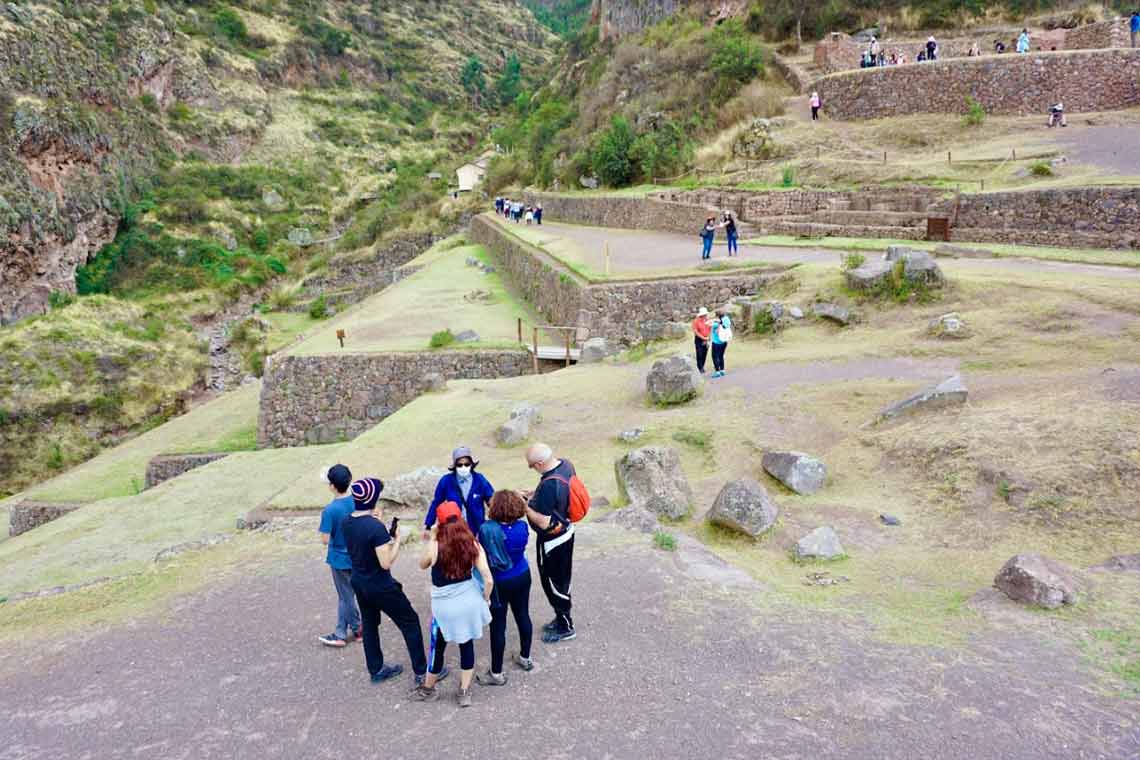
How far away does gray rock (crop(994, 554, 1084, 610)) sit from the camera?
17.4ft

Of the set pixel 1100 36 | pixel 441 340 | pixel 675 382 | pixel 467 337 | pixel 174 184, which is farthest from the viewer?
pixel 174 184

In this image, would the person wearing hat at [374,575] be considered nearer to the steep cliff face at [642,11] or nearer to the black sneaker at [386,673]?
the black sneaker at [386,673]

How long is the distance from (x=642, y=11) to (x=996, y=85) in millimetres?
36790

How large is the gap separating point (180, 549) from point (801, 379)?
8.74 meters

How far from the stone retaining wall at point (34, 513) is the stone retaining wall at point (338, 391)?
13.8 feet

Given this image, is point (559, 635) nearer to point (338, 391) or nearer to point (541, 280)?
point (338, 391)

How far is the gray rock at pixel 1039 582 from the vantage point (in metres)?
5.30

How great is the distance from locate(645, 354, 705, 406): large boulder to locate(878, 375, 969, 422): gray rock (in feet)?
9.71

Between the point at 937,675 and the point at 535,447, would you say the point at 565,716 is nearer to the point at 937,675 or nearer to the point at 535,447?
the point at 535,447

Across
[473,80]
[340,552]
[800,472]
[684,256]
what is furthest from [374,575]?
[473,80]

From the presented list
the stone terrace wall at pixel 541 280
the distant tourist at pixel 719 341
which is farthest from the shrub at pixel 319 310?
the distant tourist at pixel 719 341

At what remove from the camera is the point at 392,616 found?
4762mm

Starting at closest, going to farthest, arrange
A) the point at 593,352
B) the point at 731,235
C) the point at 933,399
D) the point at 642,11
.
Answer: the point at 933,399 < the point at 593,352 < the point at 731,235 < the point at 642,11

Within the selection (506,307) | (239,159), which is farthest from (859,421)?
(239,159)
